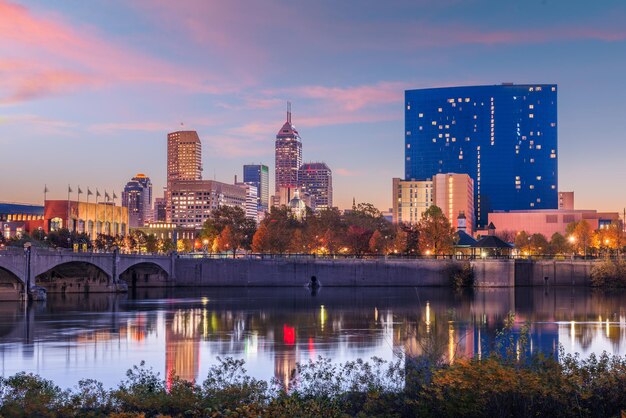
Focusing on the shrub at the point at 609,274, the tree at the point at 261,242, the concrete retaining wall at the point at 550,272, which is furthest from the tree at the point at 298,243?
A: the shrub at the point at 609,274

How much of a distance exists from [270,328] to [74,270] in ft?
179

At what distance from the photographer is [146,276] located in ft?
436

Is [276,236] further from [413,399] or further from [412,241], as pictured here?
[413,399]

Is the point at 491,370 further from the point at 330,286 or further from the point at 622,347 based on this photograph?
Result: the point at 330,286

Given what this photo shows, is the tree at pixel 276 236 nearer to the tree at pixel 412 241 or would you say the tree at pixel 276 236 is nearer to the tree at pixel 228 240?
the tree at pixel 228 240

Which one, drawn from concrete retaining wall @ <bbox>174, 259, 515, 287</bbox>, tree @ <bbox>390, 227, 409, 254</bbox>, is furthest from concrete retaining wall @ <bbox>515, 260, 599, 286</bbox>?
tree @ <bbox>390, 227, 409, 254</bbox>

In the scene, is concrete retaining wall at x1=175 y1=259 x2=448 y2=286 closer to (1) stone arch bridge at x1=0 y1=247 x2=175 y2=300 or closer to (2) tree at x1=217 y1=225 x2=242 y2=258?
(1) stone arch bridge at x1=0 y1=247 x2=175 y2=300

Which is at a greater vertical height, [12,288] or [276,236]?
[276,236]

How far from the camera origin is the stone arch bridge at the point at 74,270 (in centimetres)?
9256

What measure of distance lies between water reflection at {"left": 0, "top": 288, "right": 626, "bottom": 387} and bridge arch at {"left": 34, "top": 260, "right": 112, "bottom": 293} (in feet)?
19.7

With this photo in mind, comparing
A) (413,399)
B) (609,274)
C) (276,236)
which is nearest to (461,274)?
(609,274)

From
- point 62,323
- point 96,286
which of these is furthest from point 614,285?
point 62,323

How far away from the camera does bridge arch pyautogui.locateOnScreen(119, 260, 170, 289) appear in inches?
5148

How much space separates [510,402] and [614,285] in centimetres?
11249
